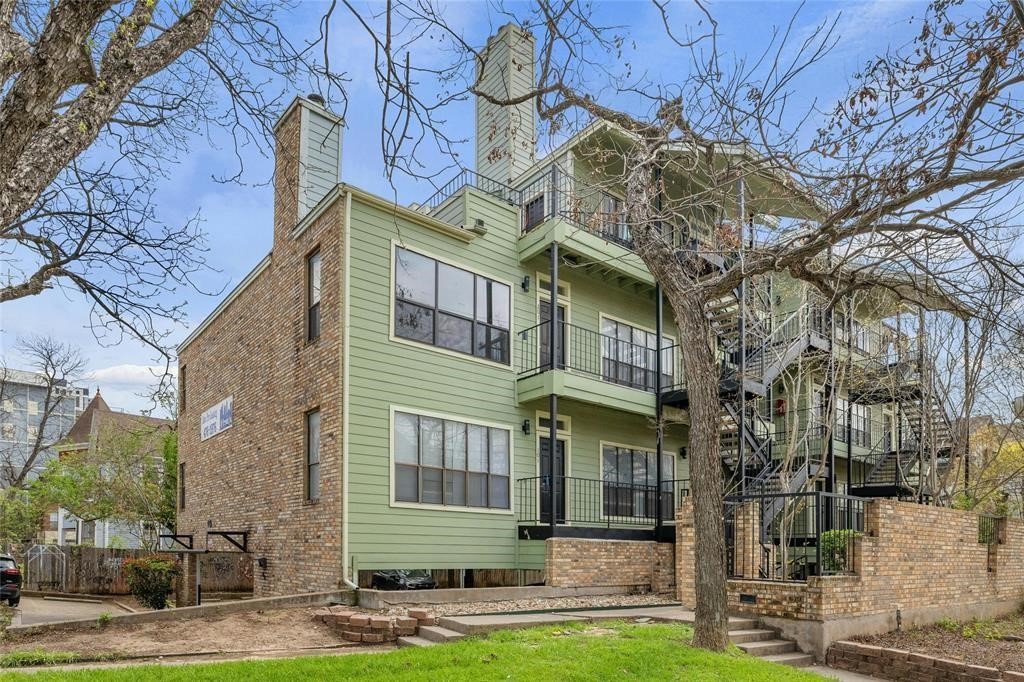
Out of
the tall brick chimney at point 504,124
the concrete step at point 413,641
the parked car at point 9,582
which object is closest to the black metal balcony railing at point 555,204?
the tall brick chimney at point 504,124

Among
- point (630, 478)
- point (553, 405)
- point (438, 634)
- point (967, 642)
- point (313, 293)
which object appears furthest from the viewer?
point (630, 478)

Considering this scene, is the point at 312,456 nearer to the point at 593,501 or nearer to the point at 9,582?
the point at 593,501

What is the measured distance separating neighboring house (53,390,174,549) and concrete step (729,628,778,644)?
2063 cm

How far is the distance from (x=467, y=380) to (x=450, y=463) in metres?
1.72

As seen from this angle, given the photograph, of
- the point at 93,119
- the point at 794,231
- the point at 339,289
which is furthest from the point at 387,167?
the point at 339,289

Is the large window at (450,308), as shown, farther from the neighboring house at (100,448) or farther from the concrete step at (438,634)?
the neighboring house at (100,448)

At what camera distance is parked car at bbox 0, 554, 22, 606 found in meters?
16.5

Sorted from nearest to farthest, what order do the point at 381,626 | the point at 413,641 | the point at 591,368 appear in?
Answer: 1. the point at 413,641
2. the point at 381,626
3. the point at 591,368

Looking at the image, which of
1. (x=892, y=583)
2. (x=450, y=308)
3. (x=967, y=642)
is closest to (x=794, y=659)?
(x=892, y=583)

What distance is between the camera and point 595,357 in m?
18.5

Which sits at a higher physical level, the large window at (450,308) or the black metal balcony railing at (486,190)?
the black metal balcony railing at (486,190)

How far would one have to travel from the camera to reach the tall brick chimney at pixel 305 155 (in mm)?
16672

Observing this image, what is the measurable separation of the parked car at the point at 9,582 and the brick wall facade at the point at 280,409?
410cm

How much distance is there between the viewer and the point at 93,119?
5.41 m
